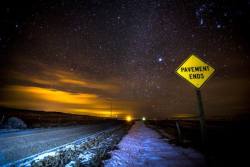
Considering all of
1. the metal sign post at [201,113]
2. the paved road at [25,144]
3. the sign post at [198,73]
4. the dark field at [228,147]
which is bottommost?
the paved road at [25,144]

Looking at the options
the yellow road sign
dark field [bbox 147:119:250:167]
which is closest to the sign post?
the yellow road sign

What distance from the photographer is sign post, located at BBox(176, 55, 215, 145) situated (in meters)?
6.06

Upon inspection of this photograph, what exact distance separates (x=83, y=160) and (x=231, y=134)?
598cm

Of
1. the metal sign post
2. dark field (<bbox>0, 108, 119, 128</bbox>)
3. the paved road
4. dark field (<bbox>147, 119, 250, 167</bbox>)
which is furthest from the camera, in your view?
dark field (<bbox>0, 108, 119, 128</bbox>)

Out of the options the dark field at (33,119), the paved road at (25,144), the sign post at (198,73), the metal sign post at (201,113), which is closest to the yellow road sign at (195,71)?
the sign post at (198,73)

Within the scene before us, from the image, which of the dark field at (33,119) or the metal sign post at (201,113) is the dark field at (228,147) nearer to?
the metal sign post at (201,113)

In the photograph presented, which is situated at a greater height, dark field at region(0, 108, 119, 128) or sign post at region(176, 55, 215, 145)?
sign post at region(176, 55, 215, 145)

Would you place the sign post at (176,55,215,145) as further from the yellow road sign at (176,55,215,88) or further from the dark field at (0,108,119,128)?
the dark field at (0,108,119,128)

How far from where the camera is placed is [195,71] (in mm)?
6211

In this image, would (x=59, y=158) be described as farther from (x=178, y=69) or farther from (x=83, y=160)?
(x=178, y=69)

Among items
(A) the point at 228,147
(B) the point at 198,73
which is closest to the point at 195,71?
(B) the point at 198,73

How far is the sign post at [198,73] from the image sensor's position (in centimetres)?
606

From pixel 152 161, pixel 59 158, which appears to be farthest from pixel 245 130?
pixel 59 158

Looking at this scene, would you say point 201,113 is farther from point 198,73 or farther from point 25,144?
point 25,144
